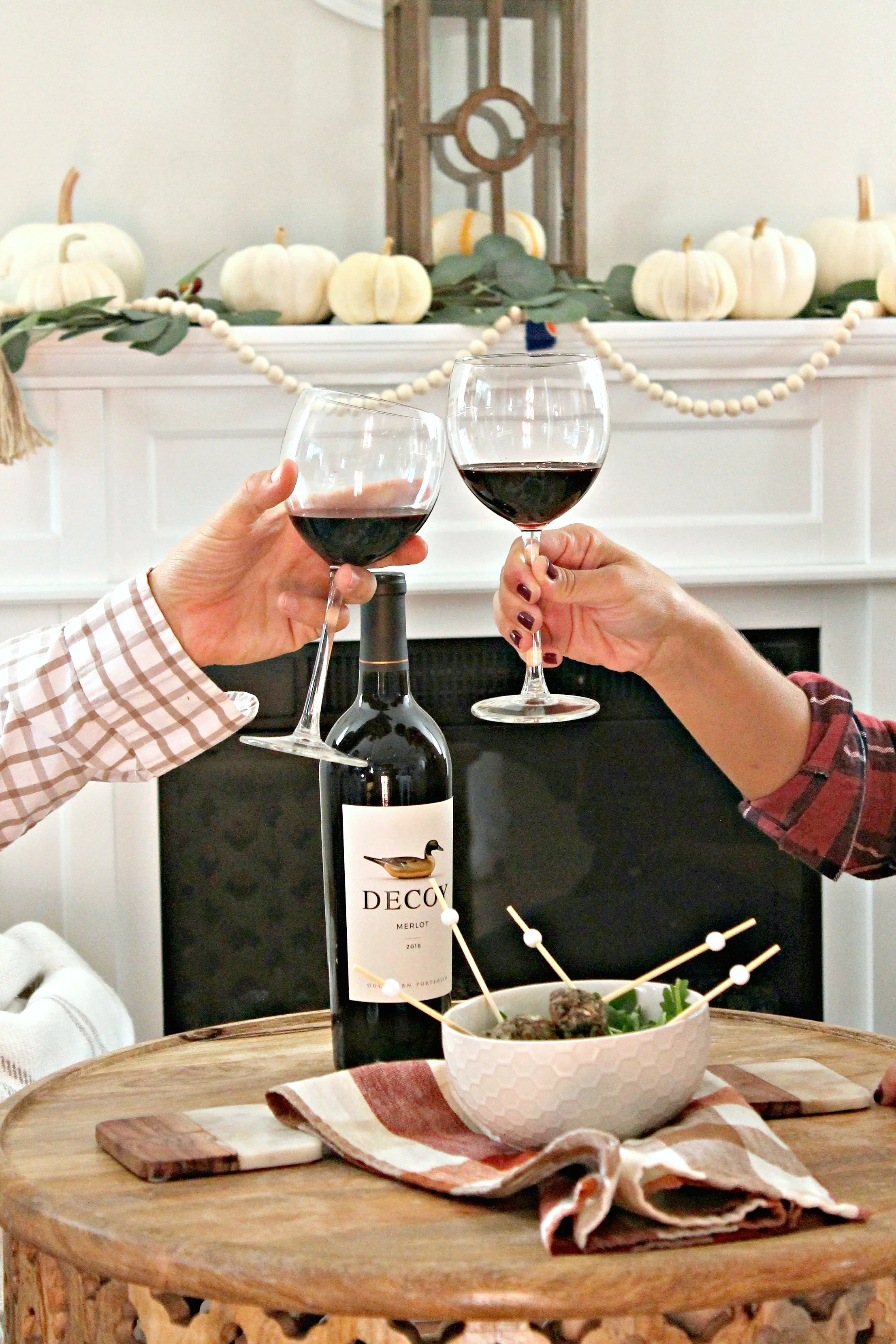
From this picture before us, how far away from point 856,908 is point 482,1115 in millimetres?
1587

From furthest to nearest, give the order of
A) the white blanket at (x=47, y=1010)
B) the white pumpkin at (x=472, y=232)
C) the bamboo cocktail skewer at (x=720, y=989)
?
the white pumpkin at (x=472, y=232), the white blanket at (x=47, y=1010), the bamboo cocktail skewer at (x=720, y=989)

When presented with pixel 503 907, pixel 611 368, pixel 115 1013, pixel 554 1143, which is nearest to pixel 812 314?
pixel 611 368

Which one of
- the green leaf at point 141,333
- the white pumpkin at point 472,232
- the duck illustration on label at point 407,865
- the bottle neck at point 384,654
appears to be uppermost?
the white pumpkin at point 472,232

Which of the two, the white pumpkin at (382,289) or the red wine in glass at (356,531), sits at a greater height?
the white pumpkin at (382,289)

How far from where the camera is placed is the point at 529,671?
103 centimetres

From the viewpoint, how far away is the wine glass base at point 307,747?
83cm

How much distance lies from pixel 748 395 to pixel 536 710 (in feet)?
4.04

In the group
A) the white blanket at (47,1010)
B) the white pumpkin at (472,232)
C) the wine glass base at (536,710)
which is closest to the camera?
the wine glass base at (536,710)

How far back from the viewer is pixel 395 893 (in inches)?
33.2

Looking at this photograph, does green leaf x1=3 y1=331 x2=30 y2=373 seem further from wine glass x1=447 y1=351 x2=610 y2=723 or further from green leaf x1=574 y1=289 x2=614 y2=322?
wine glass x1=447 y1=351 x2=610 y2=723

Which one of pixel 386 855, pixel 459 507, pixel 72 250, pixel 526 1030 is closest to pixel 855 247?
pixel 459 507

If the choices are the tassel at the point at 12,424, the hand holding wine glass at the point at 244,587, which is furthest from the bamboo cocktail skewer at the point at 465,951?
the tassel at the point at 12,424

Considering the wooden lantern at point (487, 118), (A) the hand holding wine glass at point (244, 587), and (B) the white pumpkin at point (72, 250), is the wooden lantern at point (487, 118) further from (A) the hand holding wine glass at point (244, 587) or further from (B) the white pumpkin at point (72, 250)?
(A) the hand holding wine glass at point (244, 587)

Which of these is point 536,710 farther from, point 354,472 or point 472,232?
point 472,232
